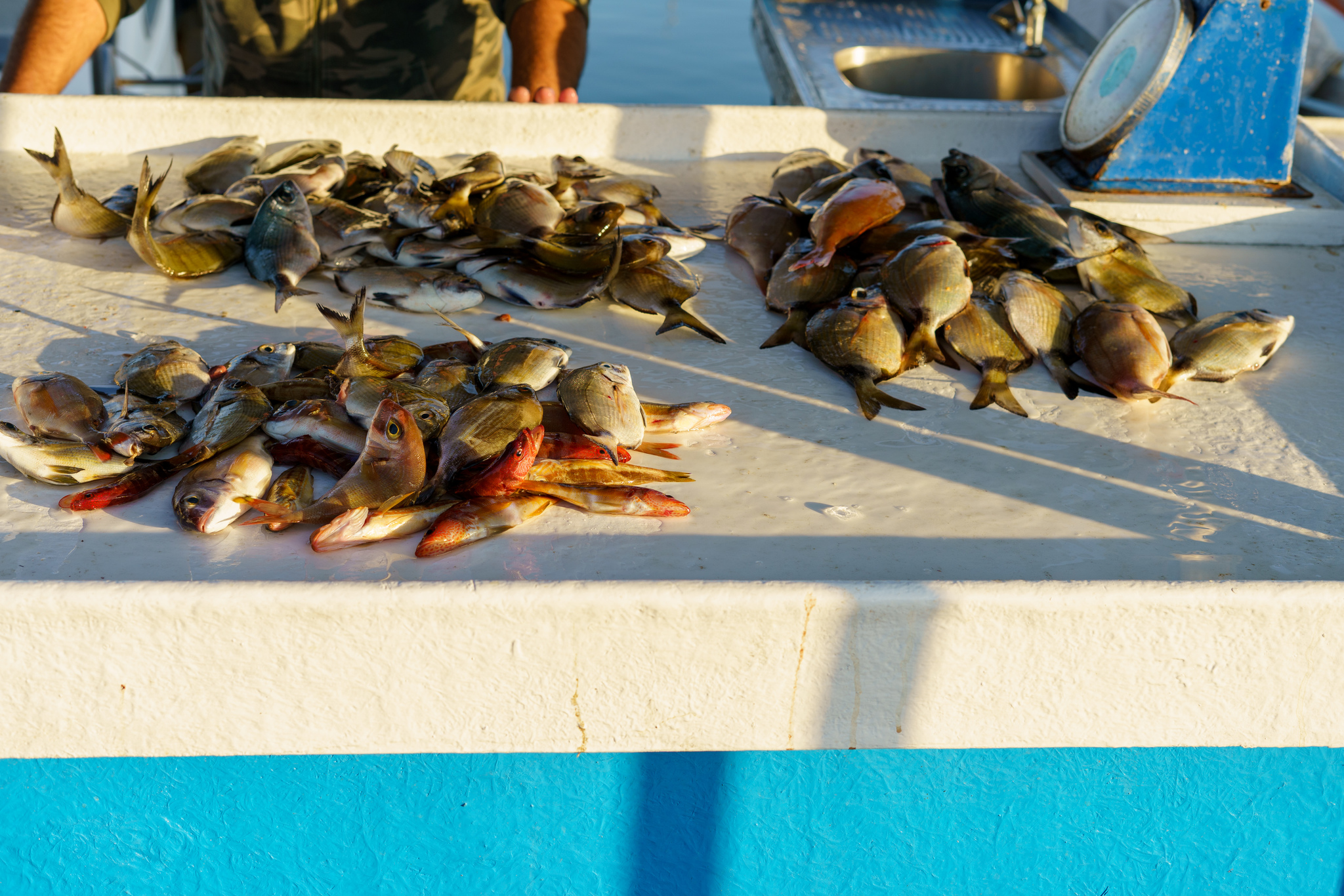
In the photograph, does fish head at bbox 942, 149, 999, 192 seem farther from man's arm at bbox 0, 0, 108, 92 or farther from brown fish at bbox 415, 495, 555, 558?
man's arm at bbox 0, 0, 108, 92

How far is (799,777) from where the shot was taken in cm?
127

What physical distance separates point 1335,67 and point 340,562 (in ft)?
23.9

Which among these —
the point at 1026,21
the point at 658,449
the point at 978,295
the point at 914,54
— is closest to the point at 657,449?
the point at 658,449

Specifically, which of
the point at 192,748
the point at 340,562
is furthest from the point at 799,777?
the point at 192,748

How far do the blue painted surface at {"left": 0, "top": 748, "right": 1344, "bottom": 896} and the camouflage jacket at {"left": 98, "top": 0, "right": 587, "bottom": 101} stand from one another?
2.60 meters

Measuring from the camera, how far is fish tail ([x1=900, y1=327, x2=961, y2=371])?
1.78m

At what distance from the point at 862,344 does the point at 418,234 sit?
0.99 m

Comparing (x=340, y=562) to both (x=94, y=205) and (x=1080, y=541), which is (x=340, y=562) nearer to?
(x=1080, y=541)

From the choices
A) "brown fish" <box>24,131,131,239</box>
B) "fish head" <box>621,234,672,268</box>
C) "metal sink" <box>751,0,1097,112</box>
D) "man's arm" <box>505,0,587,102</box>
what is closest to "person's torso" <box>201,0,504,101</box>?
"man's arm" <box>505,0,587,102</box>

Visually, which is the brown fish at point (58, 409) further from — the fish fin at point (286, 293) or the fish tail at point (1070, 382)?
the fish tail at point (1070, 382)

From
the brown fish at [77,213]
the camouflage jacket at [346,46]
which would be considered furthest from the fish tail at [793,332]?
the camouflage jacket at [346,46]

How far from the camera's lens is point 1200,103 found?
7.95 feet

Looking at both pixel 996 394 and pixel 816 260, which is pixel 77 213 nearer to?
pixel 816 260

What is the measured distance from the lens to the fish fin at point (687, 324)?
187 cm
